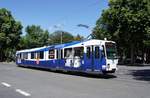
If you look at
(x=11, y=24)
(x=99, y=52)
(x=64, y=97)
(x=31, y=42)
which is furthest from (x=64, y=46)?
(x=31, y=42)

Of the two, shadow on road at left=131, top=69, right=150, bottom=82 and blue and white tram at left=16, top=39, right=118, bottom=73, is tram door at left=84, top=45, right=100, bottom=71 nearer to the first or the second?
blue and white tram at left=16, top=39, right=118, bottom=73

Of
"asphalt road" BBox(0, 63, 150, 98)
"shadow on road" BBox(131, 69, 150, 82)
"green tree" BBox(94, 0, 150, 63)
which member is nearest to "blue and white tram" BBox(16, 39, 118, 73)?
"shadow on road" BBox(131, 69, 150, 82)

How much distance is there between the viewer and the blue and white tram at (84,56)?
27.7 metres

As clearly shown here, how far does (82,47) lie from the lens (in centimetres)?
3000

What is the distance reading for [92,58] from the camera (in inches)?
1125

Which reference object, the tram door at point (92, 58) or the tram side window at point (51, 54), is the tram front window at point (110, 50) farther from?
the tram side window at point (51, 54)

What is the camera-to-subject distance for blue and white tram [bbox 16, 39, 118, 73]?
2773cm

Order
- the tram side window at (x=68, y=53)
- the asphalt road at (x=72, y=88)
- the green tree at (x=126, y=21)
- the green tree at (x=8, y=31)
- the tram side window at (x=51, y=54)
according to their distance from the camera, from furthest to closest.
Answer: the green tree at (x=8, y=31) → the green tree at (x=126, y=21) → the tram side window at (x=51, y=54) → the tram side window at (x=68, y=53) → the asphalt road at (x=72, y=88)

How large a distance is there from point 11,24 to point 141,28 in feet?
164

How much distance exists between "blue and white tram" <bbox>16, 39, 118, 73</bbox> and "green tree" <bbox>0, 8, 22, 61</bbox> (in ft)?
190

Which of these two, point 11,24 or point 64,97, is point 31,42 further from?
point 64,97

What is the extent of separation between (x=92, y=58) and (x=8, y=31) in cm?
7150

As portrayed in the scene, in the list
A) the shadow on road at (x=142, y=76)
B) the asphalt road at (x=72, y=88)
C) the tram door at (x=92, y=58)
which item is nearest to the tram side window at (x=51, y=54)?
the shadow on road at (x=142, y=76)

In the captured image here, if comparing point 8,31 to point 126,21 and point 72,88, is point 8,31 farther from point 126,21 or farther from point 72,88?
point 72,88
